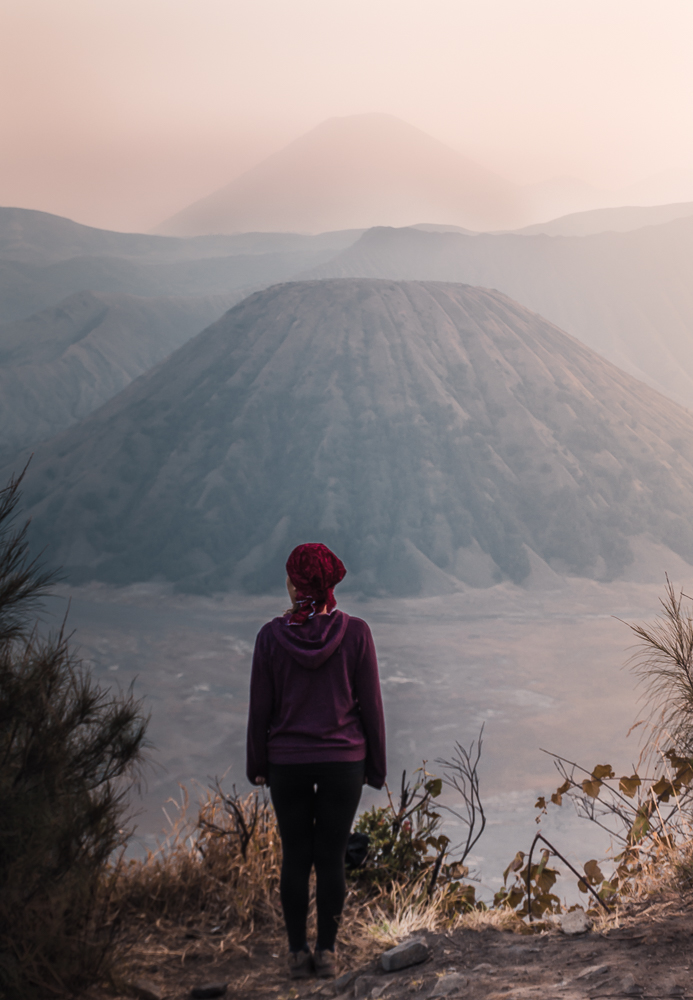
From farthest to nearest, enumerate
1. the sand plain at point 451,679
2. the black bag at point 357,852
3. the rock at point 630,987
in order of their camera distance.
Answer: the sand plain at point 451,679, the black bag at point 357,852, the rock at point 630,987

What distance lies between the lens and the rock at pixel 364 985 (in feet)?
6.07

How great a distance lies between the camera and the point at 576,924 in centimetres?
206

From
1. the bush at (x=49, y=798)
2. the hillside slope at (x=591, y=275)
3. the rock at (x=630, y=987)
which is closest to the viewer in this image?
the rock at (x=630, y=987)

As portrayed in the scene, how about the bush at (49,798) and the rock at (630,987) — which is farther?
the bush at (49,798)

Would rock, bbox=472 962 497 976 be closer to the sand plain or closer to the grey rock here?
the grey rock

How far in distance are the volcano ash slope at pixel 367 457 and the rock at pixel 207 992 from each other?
15332mm

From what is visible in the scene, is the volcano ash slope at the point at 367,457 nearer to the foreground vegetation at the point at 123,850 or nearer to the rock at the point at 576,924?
the foreground vegetation at the point at 123,850

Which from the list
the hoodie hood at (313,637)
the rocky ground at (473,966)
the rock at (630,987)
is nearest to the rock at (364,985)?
the rocky ground at (473,966)

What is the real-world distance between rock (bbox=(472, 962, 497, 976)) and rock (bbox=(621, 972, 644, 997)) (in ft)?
1.08

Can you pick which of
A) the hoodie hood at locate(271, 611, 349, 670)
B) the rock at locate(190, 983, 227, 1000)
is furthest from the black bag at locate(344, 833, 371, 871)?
the hoodie hood at locate(271, 611, 349, 670)

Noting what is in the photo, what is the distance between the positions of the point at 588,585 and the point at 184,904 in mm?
16569

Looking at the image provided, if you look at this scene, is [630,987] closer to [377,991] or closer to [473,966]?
[473,966]

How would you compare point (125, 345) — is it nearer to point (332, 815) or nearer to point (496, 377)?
point (496, 377)

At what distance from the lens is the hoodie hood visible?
6.40 feet
